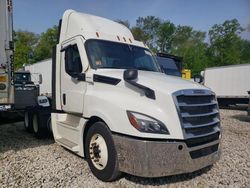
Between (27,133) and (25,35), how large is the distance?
51218mm

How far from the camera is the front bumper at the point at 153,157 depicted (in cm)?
374

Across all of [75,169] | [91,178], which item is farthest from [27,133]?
[91,178]

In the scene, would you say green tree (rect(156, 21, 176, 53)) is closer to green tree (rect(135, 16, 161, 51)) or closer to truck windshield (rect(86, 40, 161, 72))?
green tree (rect(135, 16, 161, 51))

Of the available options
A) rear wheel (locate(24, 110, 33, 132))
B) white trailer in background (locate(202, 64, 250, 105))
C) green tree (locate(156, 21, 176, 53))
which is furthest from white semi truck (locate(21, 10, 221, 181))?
green tree (locate(156, 21, 176, 53))

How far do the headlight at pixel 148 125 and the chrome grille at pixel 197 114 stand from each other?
0.33 metres

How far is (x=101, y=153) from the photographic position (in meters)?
4.38

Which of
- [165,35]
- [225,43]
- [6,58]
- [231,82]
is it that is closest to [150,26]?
[165,35]

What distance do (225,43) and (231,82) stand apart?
3823 centimetres

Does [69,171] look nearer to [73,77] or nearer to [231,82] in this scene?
[73,77]

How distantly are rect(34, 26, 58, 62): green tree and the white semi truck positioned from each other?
45993 millimetres

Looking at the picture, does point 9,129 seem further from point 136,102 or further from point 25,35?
point 25,35

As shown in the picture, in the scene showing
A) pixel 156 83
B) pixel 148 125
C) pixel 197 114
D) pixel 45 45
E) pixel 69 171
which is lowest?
pixel 69 171

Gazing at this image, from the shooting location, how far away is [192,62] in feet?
165

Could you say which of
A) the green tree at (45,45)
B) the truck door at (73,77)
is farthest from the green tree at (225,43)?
the truck door at (73,77)
